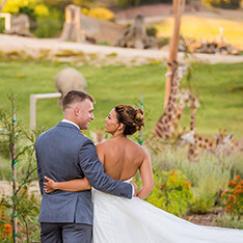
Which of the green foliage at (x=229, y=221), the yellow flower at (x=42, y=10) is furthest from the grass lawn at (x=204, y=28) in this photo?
the green foliage at (x=229, y=221)

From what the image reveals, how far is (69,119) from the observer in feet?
17.5

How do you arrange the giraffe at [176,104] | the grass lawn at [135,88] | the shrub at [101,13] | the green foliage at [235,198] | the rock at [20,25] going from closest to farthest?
1. the green foliage at [235,198]
2. the grass lawn at [135,88]
3. the rock at [20,25]
4. the giraffe at [176,104]
5. the shrub at [101,13]

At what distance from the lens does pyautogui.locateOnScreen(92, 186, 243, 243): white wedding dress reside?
17.8ft

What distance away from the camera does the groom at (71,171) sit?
5.26 meters

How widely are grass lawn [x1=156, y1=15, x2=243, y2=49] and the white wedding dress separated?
472cm

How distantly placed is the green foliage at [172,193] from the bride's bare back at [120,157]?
2.91 metres

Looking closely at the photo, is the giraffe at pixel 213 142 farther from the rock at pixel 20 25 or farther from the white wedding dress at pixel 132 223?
the white wedding dress at pixel 132 223

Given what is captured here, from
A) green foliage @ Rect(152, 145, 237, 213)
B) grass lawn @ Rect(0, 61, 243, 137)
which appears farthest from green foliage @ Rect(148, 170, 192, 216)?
grass lawn @ Rect(0, 61, 243, 137)

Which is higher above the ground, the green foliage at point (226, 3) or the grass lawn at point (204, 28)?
the green foliage at point (226, 3)

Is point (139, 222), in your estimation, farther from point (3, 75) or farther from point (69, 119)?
point (3, 75)

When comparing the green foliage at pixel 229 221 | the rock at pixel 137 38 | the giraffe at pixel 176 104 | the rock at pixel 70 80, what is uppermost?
the rock at pixel 137 38

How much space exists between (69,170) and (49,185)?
0.13 metres

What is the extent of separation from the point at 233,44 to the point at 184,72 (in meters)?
0.56

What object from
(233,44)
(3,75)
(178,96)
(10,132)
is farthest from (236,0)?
(10,132)
